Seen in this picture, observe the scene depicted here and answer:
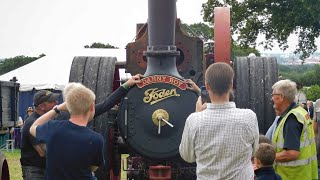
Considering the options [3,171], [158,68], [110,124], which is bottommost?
[3,171]

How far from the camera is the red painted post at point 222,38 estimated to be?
7.69 metres

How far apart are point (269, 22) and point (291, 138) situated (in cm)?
2656

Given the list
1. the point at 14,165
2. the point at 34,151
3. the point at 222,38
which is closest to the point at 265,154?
the point at 34,151

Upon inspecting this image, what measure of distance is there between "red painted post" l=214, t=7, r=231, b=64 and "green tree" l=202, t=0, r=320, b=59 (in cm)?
2320

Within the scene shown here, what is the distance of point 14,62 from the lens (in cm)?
5572

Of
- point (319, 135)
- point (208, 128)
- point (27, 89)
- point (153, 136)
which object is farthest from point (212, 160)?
point (27, 89)

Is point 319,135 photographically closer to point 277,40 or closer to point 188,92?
point 188,92

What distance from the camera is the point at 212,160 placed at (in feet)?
14.2

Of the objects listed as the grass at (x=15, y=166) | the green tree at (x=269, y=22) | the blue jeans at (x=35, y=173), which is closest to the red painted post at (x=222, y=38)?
the blue jeans at (x=35, y=173)

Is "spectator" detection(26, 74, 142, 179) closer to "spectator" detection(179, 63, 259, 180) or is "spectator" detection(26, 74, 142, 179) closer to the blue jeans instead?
the blue jeans

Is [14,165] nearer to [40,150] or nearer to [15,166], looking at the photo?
[15,166]

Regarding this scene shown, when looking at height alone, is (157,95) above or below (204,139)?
above

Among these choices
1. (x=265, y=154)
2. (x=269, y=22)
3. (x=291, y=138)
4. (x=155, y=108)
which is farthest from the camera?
(x=269, y=22)

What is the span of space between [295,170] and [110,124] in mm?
2433
